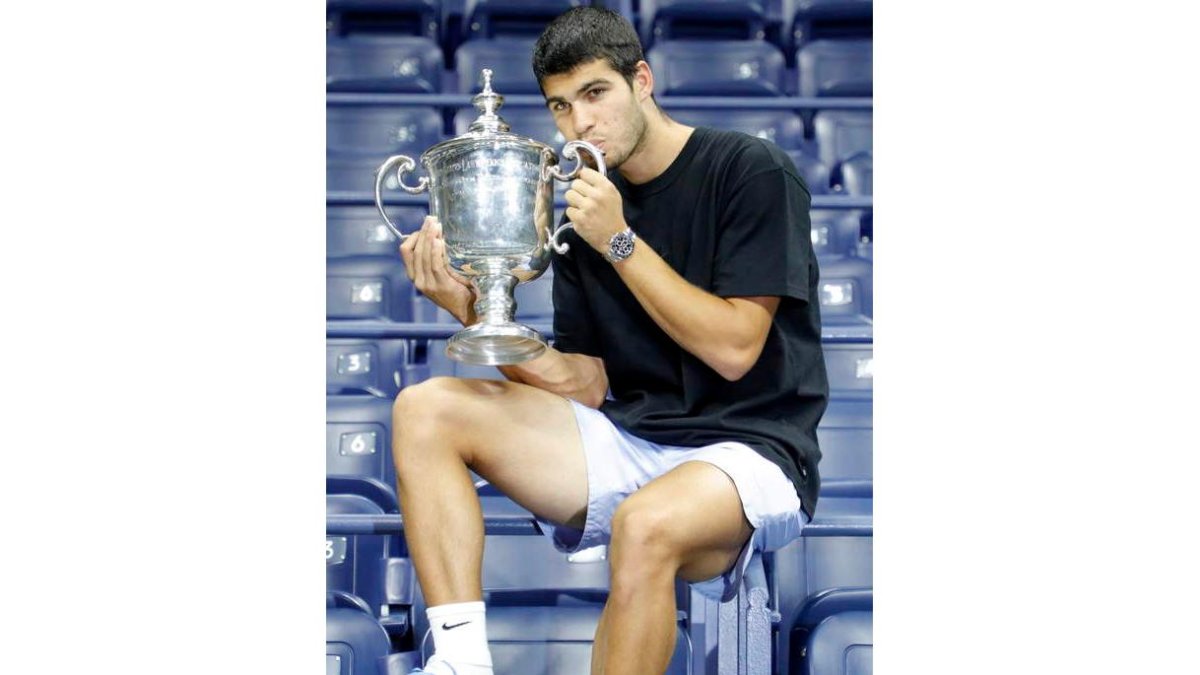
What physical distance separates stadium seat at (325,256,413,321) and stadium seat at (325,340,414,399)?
0.36 ft

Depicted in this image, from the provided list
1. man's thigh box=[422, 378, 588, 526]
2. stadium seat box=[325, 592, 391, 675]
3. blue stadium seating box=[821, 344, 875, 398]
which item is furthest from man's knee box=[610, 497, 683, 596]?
blue stadium seating box=[821, 344, 875, 398]

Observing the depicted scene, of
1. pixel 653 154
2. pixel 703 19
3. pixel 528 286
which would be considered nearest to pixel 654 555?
pixel 653 154

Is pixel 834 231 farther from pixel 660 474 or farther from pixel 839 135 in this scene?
pixel 660 474

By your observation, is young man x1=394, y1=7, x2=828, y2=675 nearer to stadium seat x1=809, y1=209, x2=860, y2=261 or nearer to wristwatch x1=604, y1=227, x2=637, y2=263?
wristwatch x1=604, y1=227, x2=637, y2=263

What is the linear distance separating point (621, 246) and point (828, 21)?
47.8 inches

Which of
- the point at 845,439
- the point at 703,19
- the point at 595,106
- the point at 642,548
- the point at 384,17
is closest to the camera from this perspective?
the point at 642,548

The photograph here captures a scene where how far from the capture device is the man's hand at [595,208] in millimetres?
1298

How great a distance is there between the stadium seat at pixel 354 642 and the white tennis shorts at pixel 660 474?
237 mm

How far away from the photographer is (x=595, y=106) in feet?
4.69

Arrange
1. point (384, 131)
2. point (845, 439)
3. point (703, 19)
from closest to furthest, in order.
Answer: point (845, 439)
point (384, 131)
point (703, 19)
